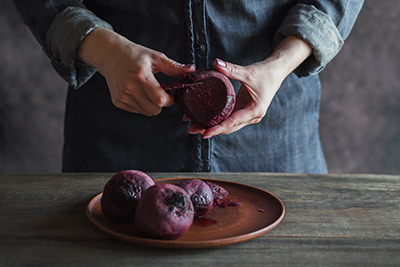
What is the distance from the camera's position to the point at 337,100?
2.58 m

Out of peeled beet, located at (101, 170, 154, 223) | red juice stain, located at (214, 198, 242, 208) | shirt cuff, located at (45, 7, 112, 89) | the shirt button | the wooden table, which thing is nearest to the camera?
the wooden table

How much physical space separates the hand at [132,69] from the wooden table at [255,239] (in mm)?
289

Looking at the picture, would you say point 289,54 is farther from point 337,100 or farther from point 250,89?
point 337,100

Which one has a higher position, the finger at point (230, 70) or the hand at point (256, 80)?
the finger at point (230, 70)

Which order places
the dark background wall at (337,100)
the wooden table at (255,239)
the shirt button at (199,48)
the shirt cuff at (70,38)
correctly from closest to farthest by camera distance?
the wooden table at (255,239)
the shirt cuff at (70,38)
the shirt button at (199,48)
the dark background wall at (337,100)

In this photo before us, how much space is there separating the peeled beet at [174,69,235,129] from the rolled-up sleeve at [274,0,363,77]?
1.28 ft

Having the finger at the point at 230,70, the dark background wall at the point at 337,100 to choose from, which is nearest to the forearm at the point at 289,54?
the finger at the point at 230,70

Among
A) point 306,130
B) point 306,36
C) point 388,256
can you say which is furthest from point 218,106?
point 306,130

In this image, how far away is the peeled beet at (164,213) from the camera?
31.5 inches

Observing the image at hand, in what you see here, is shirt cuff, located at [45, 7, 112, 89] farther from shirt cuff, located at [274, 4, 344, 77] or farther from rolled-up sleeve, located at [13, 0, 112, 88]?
shirt cuff, located at [274, 4, 344, 77]

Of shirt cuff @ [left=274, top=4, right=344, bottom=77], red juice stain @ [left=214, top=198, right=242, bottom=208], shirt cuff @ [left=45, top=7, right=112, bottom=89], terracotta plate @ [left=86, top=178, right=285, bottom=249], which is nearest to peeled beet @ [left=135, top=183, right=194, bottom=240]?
terracotta plate @ [left=86, top=178, right=285, bottom=249]

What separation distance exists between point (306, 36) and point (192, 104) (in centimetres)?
48

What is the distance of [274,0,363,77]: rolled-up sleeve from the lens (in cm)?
136

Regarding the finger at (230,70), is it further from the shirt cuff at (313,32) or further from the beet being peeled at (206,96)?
the shirt cuff at (313,32)
